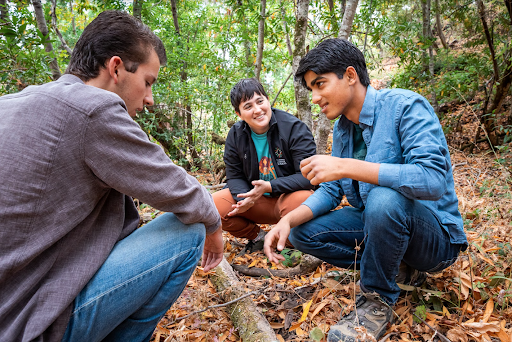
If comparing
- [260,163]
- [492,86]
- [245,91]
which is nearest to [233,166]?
[260,163]

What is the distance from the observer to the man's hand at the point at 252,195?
2.79 m

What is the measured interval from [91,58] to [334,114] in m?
1.46

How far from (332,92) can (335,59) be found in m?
0.21

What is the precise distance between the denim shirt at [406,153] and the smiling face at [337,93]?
0.10 m

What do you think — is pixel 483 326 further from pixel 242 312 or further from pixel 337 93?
pixel 337 93

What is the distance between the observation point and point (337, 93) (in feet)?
6.97

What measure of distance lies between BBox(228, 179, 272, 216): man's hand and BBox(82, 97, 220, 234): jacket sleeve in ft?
4.05

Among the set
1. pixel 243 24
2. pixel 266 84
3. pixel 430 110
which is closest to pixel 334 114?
pixel 430 110

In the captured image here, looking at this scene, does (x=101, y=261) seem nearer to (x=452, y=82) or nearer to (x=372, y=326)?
(x=372, y=326)

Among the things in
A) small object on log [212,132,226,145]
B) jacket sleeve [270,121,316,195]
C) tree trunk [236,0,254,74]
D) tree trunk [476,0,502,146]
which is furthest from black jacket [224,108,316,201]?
tree trunk [476,0,502,146]

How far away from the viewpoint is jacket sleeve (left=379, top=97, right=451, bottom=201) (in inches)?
65.6

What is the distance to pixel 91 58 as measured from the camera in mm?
1610

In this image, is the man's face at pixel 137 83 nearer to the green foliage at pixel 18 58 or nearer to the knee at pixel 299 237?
the knee at pixel 299 237

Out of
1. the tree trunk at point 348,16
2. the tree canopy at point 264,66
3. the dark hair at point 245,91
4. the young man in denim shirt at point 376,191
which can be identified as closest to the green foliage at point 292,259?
the young man in denim shirt at point 376,191
